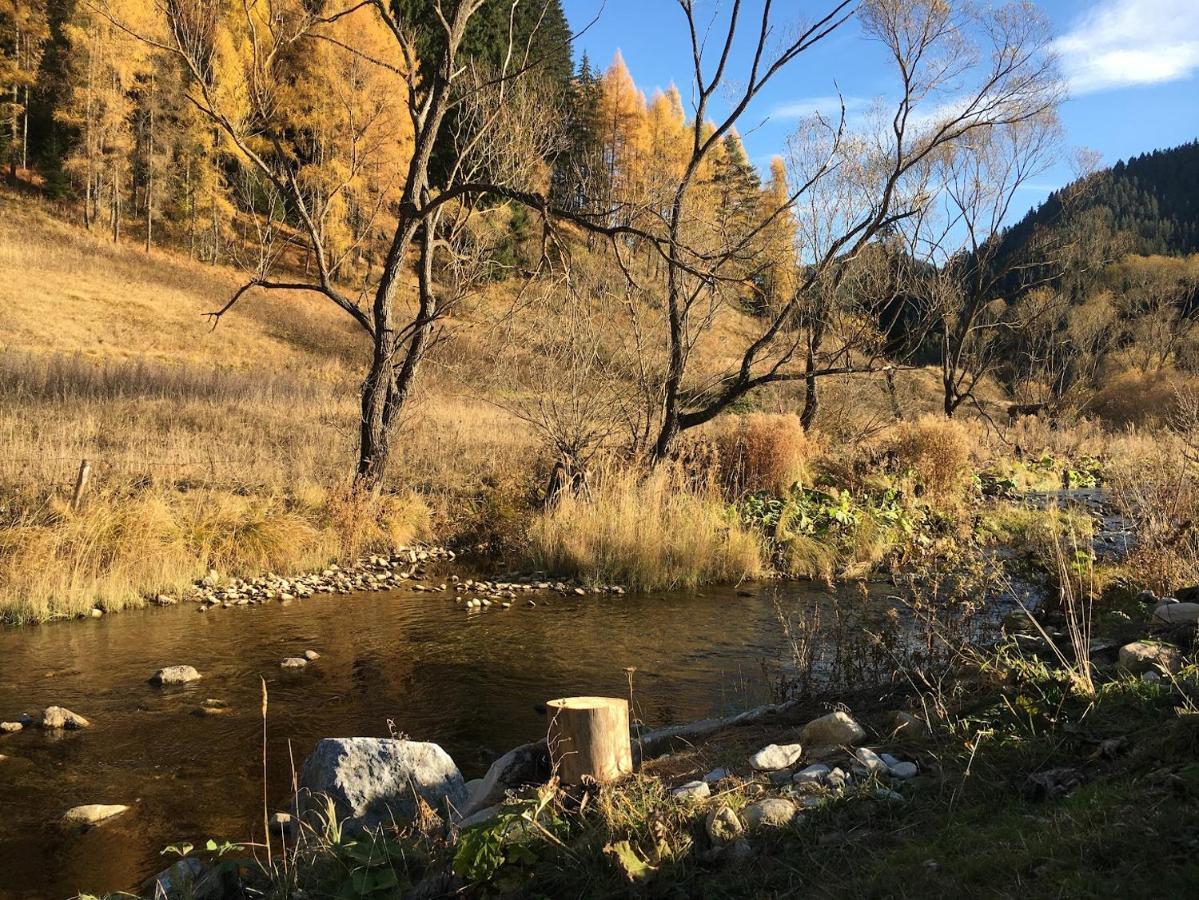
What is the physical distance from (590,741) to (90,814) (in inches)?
102

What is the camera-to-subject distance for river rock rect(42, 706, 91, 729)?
525 cm

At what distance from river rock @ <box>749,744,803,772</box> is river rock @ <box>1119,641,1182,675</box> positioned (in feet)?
4.87

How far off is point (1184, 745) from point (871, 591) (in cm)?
646

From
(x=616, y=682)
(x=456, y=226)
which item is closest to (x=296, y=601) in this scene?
(x=616, y=682)

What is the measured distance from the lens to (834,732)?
11.9ft

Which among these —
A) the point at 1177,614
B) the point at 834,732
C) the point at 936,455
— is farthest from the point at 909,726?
the point at 936,455

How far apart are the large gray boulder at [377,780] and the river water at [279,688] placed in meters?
0.51

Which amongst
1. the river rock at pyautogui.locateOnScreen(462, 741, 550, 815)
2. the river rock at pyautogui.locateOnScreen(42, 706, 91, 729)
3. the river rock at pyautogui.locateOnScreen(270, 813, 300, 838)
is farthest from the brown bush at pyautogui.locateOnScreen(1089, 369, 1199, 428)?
the river rock at pyautogui.locateOnScreen(42, 706, 91, 729)

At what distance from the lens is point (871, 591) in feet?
29.9

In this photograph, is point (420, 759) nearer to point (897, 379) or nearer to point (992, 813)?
point (992, 813)

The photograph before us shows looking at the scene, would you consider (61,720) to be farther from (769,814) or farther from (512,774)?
(769,814)

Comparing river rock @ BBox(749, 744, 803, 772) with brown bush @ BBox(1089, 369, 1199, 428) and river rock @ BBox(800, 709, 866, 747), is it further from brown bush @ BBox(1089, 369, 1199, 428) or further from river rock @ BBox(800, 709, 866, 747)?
brown bush @ BBox(1089, 369, 1199, 428)

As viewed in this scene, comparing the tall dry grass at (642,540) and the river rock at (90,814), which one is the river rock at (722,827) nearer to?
the river rock at (90,814)

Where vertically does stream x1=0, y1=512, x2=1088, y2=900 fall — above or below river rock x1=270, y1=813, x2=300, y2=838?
below
